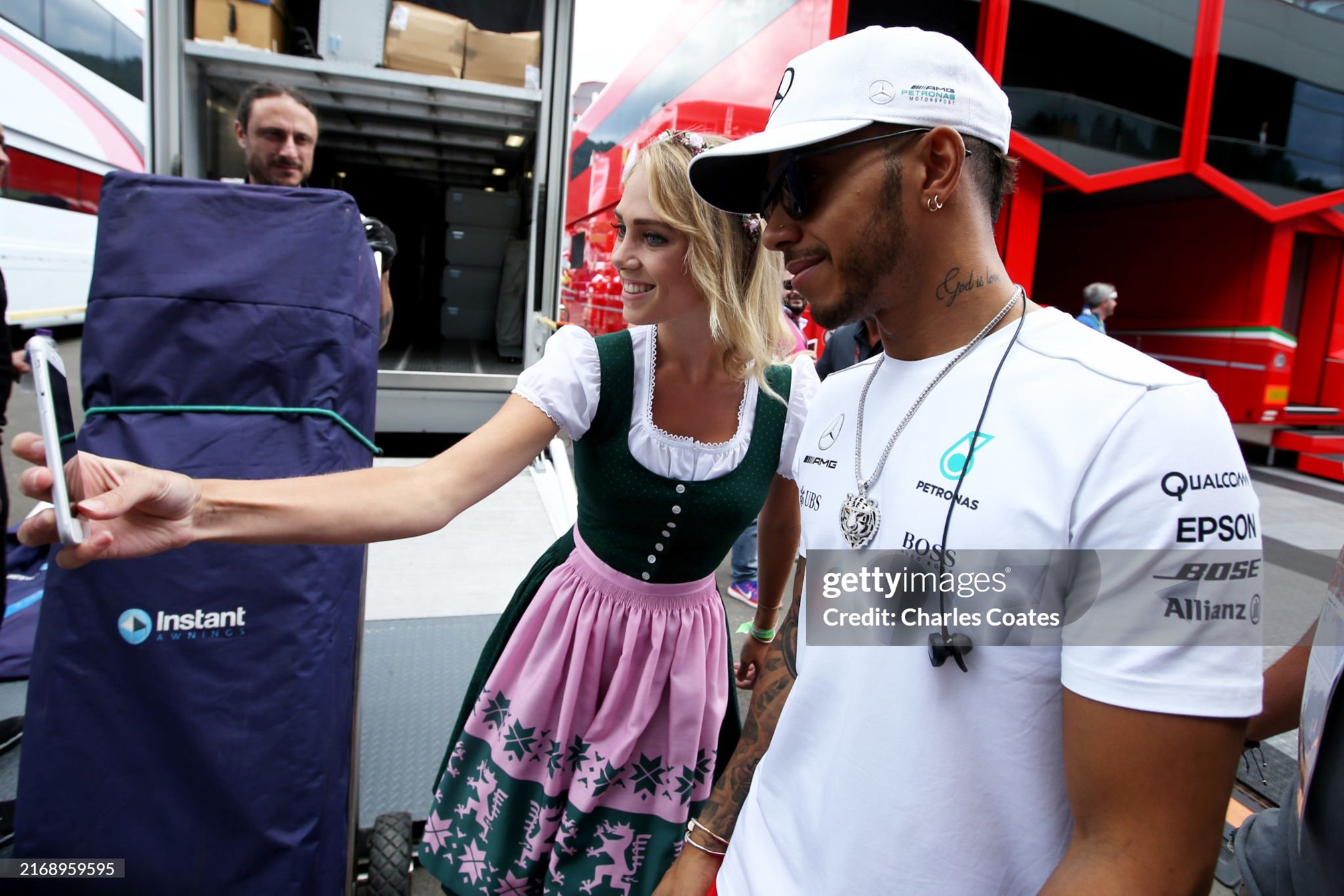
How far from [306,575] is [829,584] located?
1.04 m

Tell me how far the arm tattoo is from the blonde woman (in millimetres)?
401

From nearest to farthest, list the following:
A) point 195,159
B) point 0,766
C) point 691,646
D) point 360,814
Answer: point 691,646 → point 360,814 → point 0,766 → point 195,159

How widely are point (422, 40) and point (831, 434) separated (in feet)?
17.0

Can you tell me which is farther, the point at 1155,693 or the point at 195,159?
the point at 195,159

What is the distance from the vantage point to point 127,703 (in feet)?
4.97

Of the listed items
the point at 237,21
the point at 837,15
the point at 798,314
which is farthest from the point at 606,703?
the point at 837,15

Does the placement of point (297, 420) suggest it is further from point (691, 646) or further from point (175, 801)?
point (691, 646)

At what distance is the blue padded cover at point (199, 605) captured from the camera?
1.50 m

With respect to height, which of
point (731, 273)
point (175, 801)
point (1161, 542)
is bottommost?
point (175, 801)

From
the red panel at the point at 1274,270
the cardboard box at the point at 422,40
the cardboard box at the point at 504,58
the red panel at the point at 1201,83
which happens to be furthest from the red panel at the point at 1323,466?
the cardboard box at the point at 422,40

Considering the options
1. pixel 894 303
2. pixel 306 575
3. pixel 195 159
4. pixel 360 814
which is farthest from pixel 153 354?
pixel 195 159

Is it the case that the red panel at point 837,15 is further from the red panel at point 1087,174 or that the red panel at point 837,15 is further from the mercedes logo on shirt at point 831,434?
the mercedes logo on shirt at point 831,434

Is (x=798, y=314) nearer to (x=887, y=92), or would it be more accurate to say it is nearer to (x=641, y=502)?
(x=641, y=502)

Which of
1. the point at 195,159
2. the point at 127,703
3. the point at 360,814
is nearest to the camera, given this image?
the point at 127,703
